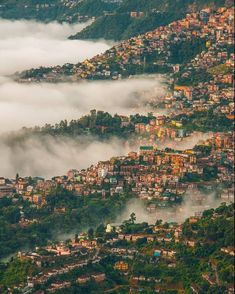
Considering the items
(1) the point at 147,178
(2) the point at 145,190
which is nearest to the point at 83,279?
(2) the point at 145,190

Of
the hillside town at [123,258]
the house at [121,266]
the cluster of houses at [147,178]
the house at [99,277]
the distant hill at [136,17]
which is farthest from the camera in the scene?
the distant hill at [136,17]

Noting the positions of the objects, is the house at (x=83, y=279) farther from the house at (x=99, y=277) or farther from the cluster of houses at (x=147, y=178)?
the cluster of houses at (x=147, y=178)

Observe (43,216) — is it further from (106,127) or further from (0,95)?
(0,95)

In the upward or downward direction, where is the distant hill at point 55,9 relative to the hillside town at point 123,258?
upward

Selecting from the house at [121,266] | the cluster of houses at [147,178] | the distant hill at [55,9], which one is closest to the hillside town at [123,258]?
the house at [121,266]

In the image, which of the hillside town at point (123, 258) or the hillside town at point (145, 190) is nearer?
the hillside town at point (123, 258)

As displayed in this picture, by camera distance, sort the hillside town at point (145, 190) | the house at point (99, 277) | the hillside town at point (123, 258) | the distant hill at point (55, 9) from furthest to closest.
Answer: the distant hill at point (55, 9)
the hillside town at point (145, 190)
the house at point (99, 277)
the hillside town at point (123, 258)

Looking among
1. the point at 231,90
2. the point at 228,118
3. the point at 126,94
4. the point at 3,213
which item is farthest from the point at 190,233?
the point at 126,94

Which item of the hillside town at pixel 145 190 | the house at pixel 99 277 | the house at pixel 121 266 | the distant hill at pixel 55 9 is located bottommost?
the house at pixel 99 277

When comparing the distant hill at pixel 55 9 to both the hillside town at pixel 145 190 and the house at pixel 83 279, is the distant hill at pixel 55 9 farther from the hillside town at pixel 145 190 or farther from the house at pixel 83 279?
the house at pixel 83 279
